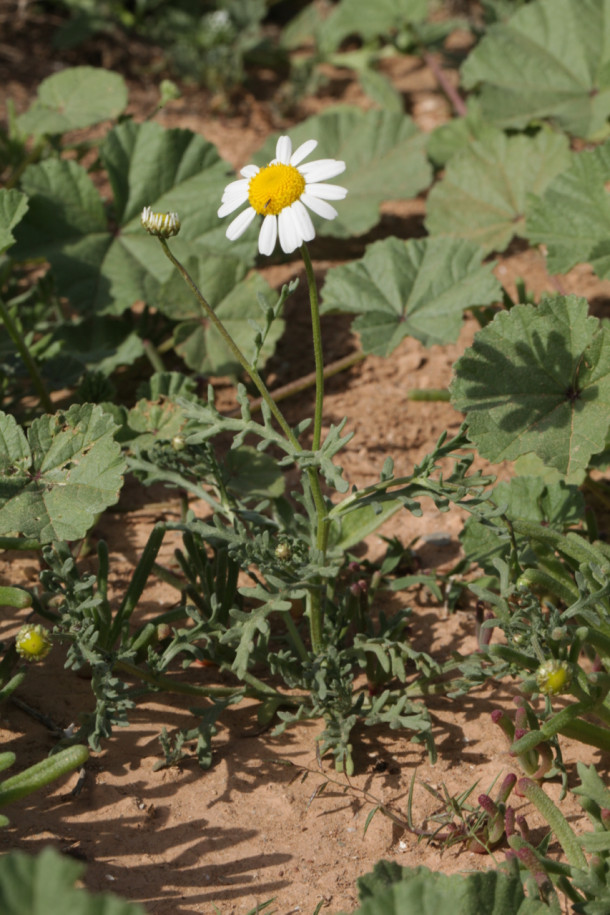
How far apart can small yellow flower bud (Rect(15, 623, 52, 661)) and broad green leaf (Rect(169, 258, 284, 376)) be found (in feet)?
4.52

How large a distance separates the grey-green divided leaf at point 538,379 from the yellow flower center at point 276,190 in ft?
2.53

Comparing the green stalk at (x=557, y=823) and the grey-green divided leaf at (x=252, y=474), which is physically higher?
the grey-green divided leaf at (x=252, y=474)

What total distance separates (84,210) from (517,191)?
1744 millimetres

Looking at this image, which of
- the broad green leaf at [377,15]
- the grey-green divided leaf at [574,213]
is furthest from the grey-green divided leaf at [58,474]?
the broad green leaf at [377,15]

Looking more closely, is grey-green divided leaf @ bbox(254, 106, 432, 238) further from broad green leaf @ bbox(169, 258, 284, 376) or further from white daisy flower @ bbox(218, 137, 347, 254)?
white daisy flower @ bbox(218, 137, 347, 254)

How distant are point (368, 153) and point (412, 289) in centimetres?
128

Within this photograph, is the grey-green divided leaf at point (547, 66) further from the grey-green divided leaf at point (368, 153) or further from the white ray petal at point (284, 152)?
the white ray petal at point (284, 152)

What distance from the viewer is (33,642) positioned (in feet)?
6.77

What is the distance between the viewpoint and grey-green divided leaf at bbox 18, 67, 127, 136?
12.5 feet

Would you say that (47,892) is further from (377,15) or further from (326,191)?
(377,15)

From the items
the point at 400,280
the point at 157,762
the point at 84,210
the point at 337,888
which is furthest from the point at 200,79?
the point at 337,888

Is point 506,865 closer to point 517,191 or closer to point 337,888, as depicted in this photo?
point 337,888

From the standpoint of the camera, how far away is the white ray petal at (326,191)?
1915 millimetres

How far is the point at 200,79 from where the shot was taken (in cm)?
511
